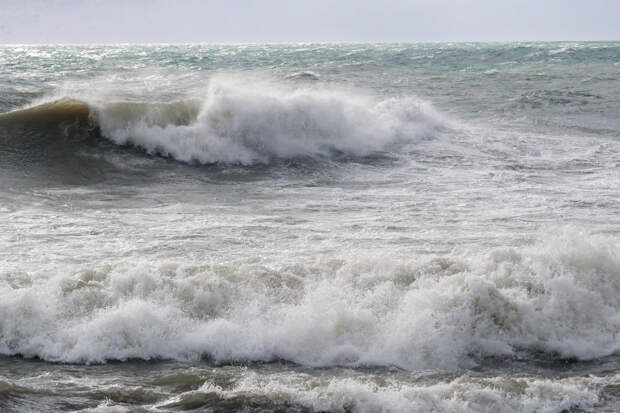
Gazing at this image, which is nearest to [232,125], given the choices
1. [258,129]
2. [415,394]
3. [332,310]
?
[258,129]

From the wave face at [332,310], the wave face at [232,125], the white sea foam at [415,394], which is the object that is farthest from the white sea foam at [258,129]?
the white sea foam at [415,394]

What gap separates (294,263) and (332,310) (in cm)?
132

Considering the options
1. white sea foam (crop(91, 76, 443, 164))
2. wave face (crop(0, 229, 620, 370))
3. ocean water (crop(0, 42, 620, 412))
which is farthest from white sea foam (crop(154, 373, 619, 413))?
white sea foam (crop(91, 76, 443, 164))

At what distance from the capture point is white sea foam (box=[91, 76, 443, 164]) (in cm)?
1391

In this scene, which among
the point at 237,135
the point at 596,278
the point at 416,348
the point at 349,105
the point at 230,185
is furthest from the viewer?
the point at 349,105

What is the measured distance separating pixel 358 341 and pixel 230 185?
643 centimetres

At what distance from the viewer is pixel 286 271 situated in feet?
23.1

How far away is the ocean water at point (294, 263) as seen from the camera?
5.19 m

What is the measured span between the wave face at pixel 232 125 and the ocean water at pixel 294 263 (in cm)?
5

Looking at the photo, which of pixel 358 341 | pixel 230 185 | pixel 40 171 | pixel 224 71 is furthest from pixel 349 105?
pixel 224 71

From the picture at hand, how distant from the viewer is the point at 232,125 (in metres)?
14.6

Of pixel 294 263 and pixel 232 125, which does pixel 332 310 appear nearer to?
pixel 294 263

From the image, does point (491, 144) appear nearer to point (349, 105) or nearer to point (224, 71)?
point (349, 105)

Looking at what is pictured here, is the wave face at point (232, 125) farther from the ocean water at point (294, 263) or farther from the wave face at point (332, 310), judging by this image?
the wave face at point (332, 310)
